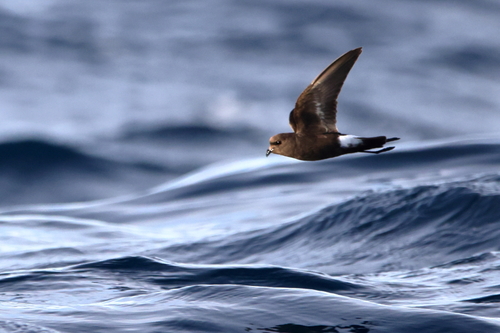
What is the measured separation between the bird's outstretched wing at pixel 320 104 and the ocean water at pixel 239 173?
5.33 ft

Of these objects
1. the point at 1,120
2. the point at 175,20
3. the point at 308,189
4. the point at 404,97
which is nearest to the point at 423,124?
the point at 404,97

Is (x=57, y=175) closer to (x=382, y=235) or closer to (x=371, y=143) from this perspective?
(x=382, y=235)

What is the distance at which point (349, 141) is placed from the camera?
5.78m

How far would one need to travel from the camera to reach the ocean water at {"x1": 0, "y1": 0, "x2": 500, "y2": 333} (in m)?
7.26

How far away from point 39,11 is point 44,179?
21273 millimetres

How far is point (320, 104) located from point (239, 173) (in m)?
11.1

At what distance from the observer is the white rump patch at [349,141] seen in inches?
225

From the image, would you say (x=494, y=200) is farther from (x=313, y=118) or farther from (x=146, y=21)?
(x=146, y=21)

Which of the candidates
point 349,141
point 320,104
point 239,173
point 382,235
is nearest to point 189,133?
point 239,173

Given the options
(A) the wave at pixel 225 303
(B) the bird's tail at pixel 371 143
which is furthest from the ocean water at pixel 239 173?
(B) the bird's tail at pixel 371 143

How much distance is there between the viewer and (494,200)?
36.8 ft

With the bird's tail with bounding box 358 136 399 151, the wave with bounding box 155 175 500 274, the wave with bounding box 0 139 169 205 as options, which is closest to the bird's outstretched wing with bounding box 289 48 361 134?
the bird's tail with bounding box 358 136 399 151

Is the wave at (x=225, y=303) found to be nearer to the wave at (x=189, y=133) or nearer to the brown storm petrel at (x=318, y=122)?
the brown storm petrel at (x=318, y=122)

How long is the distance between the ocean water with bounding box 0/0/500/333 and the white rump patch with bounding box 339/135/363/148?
60.7 inches
